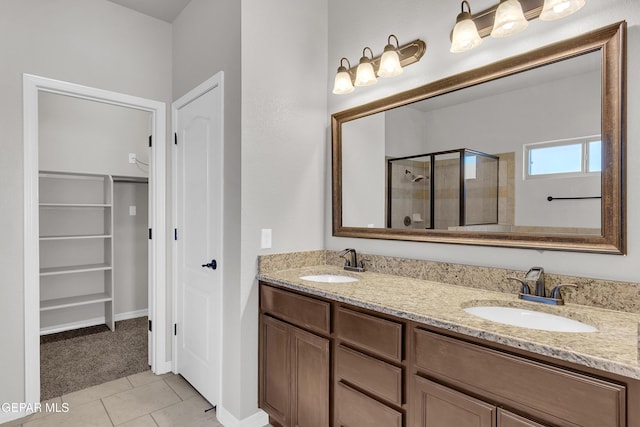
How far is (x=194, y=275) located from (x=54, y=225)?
222cm

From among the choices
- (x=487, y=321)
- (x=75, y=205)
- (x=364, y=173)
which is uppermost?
(x=364, y=173)

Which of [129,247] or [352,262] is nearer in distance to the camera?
[352,262]

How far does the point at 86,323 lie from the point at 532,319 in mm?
4354

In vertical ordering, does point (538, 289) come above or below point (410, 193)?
below

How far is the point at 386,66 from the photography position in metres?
1.88

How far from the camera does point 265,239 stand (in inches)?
83.0

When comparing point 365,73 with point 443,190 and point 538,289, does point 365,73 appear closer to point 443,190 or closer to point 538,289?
point 443,190

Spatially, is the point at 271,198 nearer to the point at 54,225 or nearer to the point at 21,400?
the point at 21,400

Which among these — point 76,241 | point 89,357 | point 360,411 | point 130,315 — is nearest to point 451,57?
point 360,411

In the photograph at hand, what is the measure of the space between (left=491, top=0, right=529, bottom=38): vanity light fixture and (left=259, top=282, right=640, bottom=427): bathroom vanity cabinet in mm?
1271

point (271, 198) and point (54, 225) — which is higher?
point (271, 198)

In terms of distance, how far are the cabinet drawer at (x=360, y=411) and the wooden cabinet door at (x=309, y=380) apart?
0.27 ft

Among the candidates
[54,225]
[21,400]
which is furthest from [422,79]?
[54,225]

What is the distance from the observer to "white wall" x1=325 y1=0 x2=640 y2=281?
1.26 metres
